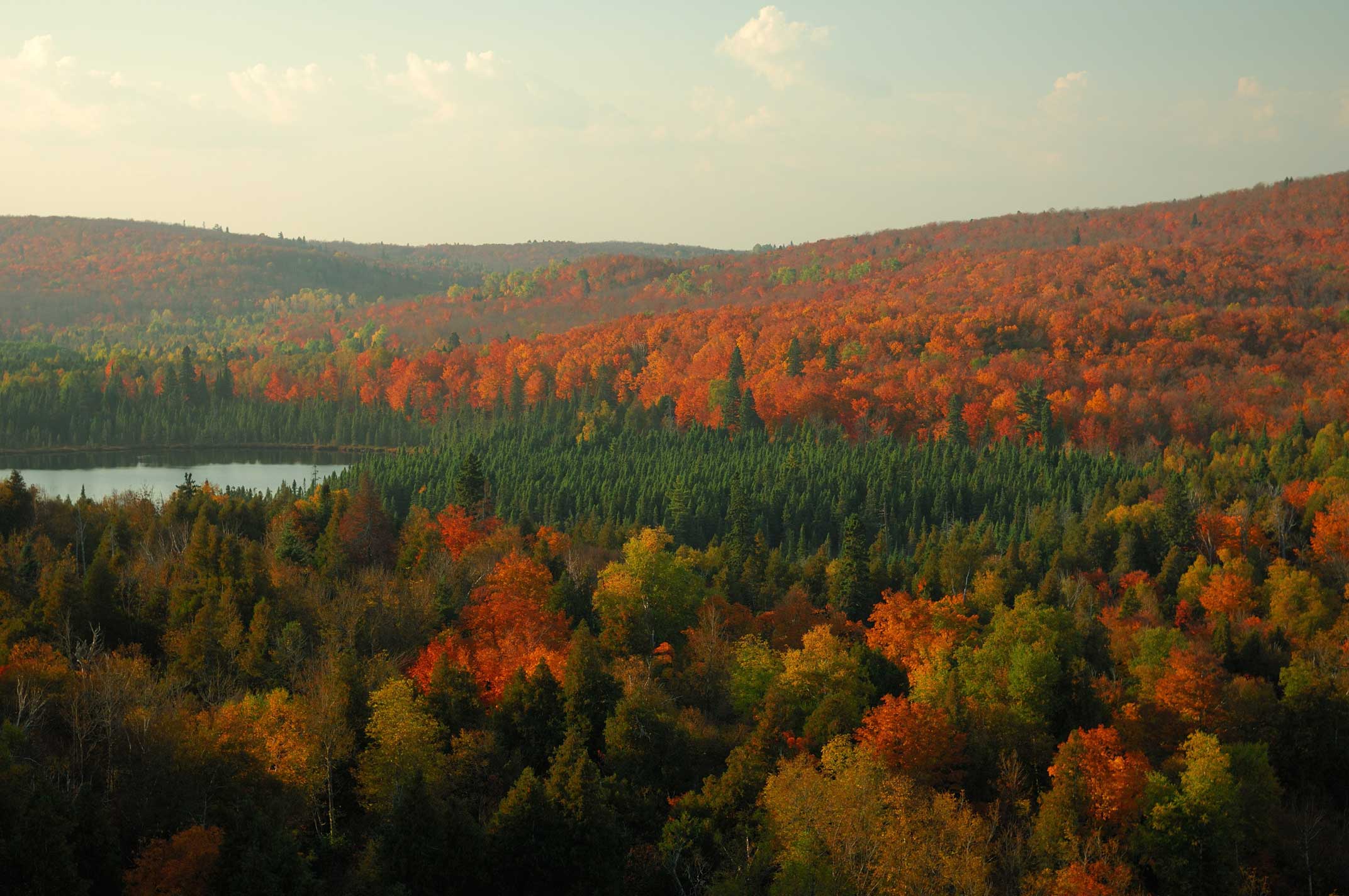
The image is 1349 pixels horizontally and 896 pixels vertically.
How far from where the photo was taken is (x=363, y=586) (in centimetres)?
5506

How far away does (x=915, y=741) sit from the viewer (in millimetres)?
41594

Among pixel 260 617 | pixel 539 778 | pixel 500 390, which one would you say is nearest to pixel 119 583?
pixel 260 617

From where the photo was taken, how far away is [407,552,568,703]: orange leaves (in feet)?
152

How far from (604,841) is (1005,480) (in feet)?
227

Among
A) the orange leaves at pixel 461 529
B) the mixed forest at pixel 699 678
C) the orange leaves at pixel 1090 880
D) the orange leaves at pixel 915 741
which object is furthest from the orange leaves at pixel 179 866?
the orange leaves at pixel 461 529

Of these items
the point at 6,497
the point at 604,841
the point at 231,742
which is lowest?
the point at 604,841

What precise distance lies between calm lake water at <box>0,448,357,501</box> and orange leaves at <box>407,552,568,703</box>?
60547 millimetres

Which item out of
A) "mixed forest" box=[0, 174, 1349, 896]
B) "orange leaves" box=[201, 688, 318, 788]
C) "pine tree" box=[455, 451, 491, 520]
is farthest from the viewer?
"pine tree" box=[455, 451, 491, 520]

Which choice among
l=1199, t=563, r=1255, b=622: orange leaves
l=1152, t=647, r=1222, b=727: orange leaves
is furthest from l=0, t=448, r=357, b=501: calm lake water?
l=1152, t=647, r=1222, b=727: orange leaves

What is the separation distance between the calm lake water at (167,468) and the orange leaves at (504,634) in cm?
6055

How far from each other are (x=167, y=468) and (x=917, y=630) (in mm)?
107707

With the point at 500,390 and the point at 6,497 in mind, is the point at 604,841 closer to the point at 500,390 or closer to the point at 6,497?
the point at 6,497

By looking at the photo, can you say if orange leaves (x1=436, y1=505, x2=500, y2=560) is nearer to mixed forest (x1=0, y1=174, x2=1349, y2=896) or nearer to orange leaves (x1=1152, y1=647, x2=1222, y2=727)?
mixed forest (x1=0, y1=174, x2=1349, y2=896)

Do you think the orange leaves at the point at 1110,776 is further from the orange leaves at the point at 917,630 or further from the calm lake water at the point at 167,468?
the calm lake water at the point at 167,468
